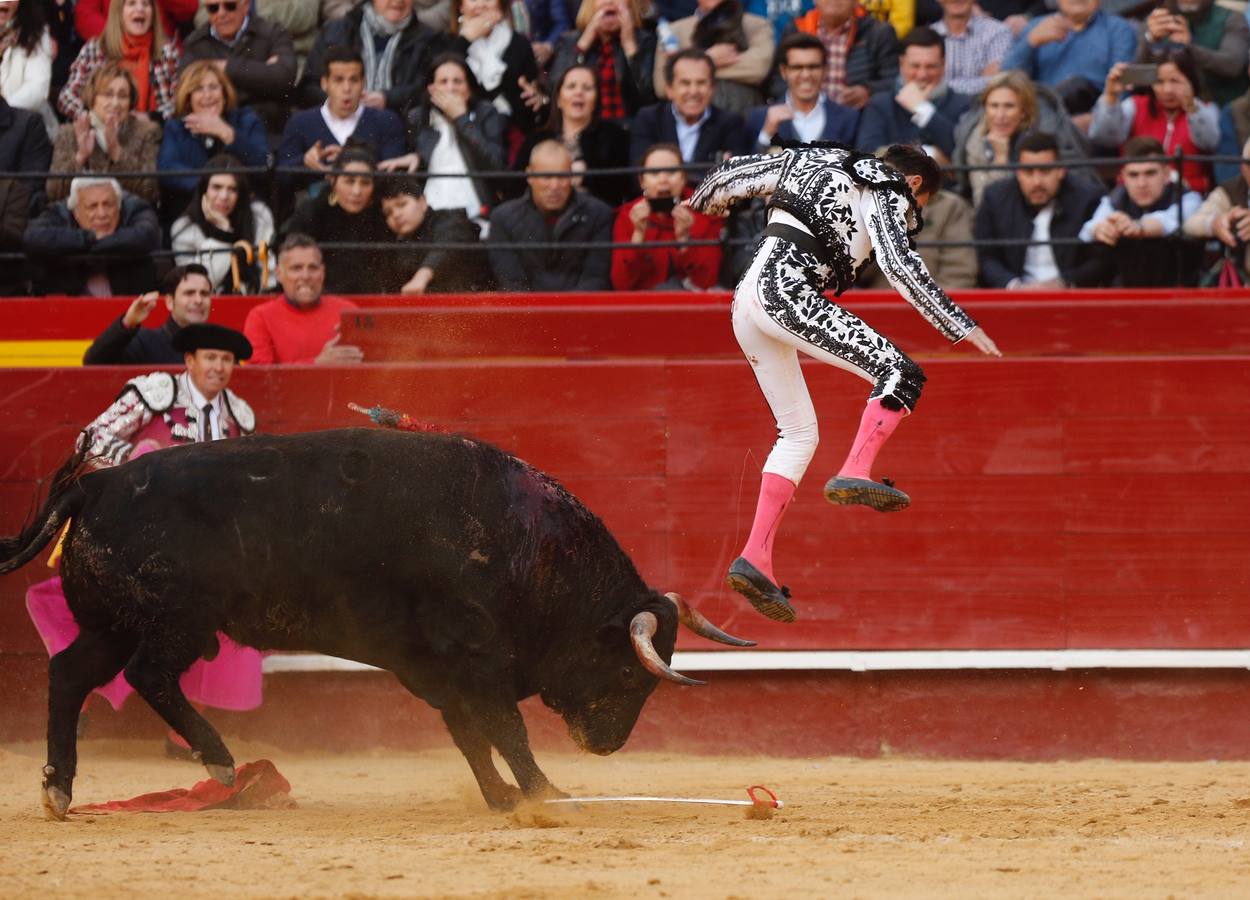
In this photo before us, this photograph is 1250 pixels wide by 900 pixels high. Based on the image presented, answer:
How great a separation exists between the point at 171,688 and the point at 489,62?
374 cm

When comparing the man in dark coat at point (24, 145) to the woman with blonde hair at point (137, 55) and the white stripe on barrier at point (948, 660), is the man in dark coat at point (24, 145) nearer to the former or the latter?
the woman with blonde hair at point (137, 55)

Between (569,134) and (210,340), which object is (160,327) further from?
(569,134)

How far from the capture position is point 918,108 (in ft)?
28.8

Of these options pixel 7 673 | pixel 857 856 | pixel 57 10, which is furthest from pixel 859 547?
pixel 57 10

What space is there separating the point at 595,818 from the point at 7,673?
9.50ft

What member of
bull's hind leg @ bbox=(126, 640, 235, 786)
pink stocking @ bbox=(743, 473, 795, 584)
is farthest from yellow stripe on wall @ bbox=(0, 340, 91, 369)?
pink stocking @ bbox=(743, 473, 795, 584)

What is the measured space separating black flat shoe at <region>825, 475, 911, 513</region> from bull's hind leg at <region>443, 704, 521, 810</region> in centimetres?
139

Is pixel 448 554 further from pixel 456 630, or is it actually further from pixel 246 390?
pixel 246 390

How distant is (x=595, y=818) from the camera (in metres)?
6.05

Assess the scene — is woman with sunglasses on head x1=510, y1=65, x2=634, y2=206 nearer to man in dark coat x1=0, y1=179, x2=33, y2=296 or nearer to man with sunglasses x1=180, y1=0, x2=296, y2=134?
man with sunglasses x1=180, y1=0, x2=296, y2=134

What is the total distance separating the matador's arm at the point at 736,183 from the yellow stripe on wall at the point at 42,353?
3612 millimetres

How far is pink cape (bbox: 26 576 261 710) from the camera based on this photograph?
7605 millimetres

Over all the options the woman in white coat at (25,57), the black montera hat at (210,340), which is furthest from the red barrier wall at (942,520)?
the woman in white coat at (25,57)

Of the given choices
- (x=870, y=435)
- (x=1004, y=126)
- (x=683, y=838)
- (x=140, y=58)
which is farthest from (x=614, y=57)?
(x=683, y=838)
